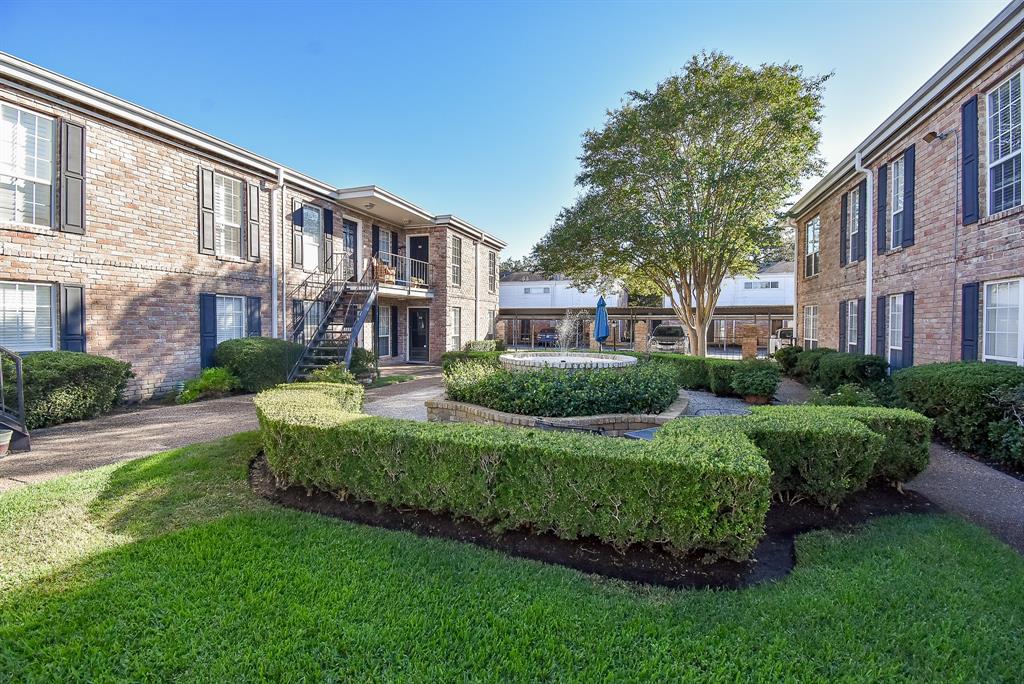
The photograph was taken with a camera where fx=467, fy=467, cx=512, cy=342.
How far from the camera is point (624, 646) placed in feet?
7.72

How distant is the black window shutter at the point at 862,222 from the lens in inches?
437

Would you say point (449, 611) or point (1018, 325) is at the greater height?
point (1018, 325)

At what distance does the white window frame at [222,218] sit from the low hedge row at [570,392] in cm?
792

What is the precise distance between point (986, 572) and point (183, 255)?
43.2 feet

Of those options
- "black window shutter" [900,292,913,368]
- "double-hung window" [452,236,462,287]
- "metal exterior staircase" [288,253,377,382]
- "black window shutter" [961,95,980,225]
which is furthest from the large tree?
"metal exterior staircase" [288,253,377,382]

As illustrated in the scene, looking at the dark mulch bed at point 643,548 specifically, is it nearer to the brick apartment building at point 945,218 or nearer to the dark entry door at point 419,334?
the brick apartment building at point 945,218

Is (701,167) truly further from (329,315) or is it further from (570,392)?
(329,315)

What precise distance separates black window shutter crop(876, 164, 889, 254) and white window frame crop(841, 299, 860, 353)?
5.85ft

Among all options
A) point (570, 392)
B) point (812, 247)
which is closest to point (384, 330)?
point (570, 392)

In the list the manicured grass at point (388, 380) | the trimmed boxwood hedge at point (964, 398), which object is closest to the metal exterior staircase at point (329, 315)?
the manicured grass at point (388, 380)

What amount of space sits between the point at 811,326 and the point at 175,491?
1736cm

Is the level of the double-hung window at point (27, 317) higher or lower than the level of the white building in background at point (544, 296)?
lower

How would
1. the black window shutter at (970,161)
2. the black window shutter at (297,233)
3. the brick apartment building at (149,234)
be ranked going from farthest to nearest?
the black window shutter at (297,233), the brick apartment building at (149,234), the black window shutter at (970,161)

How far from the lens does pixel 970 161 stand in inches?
290
